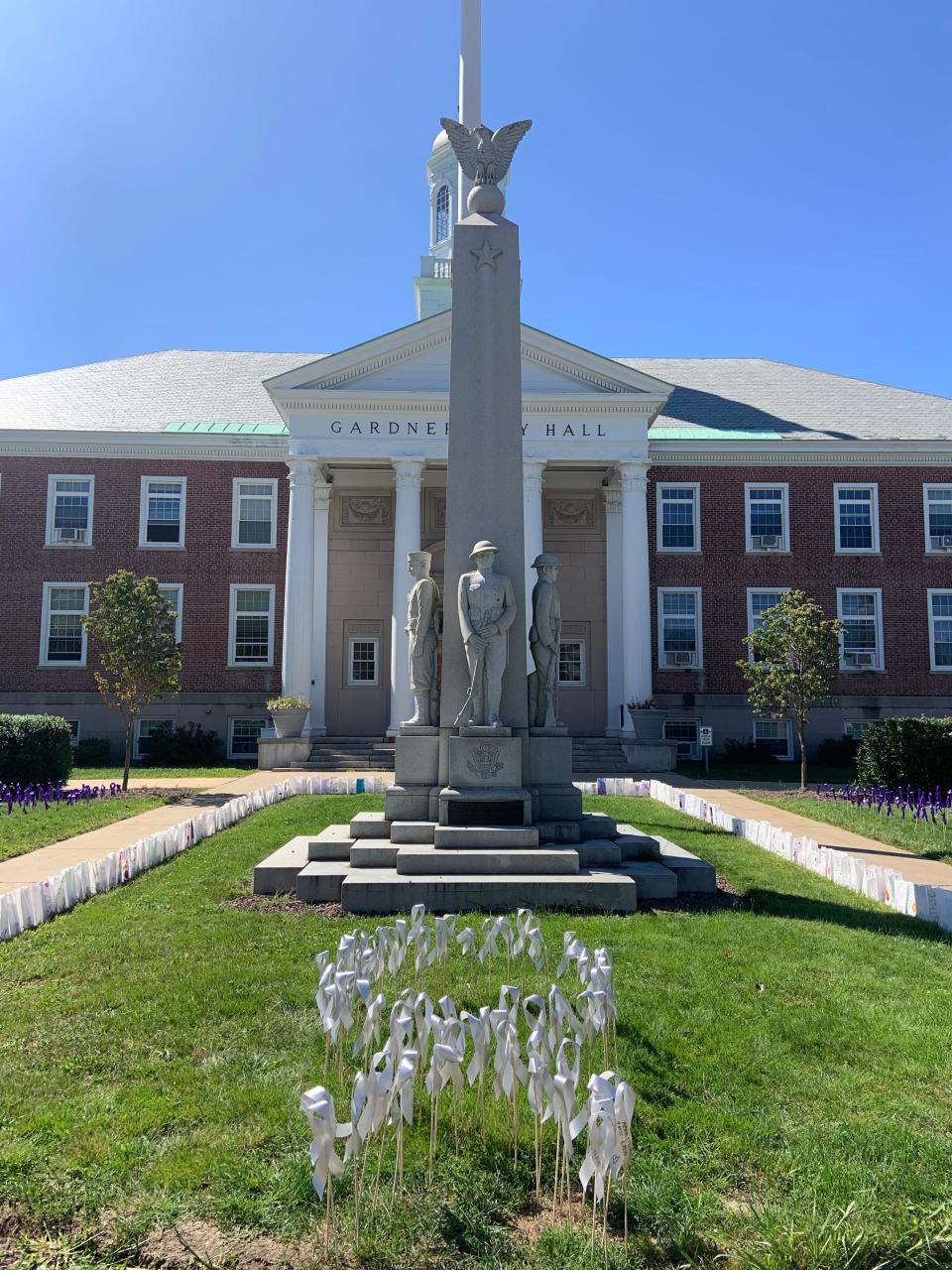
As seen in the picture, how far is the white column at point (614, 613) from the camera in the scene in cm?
2762

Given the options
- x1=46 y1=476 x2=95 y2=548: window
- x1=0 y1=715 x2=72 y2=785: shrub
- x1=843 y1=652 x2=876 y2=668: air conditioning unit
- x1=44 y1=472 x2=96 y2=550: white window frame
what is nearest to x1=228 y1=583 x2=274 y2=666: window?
x1=44 y1=472 x2=96 y2=550: white window frame

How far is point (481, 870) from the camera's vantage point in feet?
27.7

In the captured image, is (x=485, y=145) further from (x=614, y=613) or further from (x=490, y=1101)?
(x=614, y=613)

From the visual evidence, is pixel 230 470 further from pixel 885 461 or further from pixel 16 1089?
pixel 16 1089

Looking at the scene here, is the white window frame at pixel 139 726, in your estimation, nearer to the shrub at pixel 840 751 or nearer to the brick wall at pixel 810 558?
the brick wall at pixel 810 558

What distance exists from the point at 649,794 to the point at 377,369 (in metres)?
15.4

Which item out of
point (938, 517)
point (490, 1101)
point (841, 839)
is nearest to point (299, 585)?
point (841, 839)

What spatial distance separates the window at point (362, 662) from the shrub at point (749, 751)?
11.8 meters

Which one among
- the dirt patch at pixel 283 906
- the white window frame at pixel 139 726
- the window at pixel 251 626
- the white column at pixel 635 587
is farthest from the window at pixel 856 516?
the dirt patch at pixel 283 906

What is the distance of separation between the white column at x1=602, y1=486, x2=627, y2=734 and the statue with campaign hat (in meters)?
18.2

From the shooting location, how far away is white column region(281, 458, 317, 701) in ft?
85.4

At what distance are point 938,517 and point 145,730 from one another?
1076 inches

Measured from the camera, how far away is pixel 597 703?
30.2 metres

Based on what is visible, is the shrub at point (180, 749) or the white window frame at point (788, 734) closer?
the shrub at point (180, 749)
